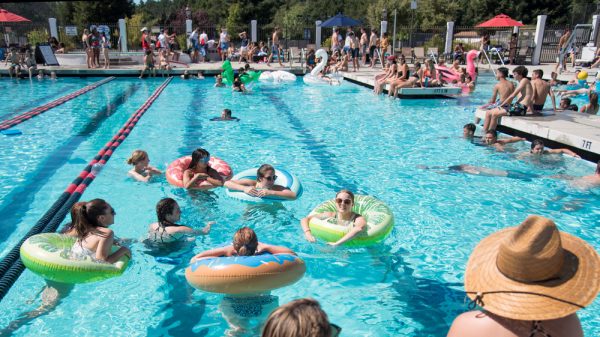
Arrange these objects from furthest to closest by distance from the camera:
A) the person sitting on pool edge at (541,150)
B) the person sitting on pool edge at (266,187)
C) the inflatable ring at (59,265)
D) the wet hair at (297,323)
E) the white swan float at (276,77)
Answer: the white swan float at (276,77) < the person sitting on pool edge at (541,150) < the person sitting on pool edge at (266,187) < the inflatable ring at (59,265) < the wet hair at (297,323)

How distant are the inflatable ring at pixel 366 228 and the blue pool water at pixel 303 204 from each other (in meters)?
0.21

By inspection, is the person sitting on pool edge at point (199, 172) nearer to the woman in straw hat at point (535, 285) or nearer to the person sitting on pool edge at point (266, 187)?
the person sitting on pool edge at point (266, 187)

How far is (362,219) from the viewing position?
452cm

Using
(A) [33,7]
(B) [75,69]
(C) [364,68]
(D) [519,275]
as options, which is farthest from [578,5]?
(A) [33,7]

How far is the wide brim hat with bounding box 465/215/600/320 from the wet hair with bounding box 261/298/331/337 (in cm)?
62

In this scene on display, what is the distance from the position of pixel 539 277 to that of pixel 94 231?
11.2 ft

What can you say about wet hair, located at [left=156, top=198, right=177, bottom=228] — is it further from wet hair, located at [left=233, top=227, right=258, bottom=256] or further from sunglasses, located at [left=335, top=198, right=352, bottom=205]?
sunglasses, located at [left=335, top=198, right=352, bottom=205]

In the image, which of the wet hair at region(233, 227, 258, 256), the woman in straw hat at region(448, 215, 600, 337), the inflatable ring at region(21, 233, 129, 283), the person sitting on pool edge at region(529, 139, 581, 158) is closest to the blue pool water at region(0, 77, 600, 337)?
the person sitting on pool edge at region(529, 139, 581, 158)

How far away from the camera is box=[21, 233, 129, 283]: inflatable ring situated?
369 centimetres

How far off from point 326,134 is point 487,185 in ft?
12.7

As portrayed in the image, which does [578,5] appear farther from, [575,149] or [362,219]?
[362,219]

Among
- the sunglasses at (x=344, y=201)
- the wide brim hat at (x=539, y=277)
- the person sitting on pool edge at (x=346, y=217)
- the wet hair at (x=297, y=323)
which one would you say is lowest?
the person sitting on pool edge at (x=346, y=217)

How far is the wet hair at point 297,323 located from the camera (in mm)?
1512

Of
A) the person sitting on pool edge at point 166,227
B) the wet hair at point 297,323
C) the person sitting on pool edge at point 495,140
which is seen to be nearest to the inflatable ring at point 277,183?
the person sitting on pool edge at point 166,227
